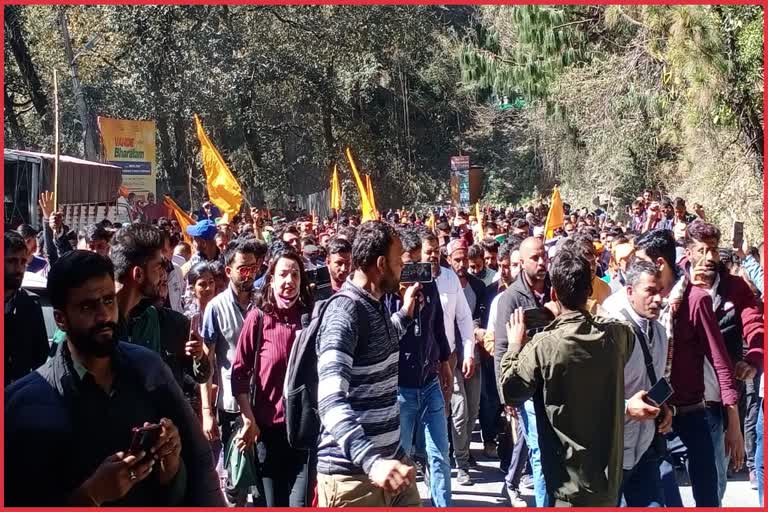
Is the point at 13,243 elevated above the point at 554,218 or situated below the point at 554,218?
below

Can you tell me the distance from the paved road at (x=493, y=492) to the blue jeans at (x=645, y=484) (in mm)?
1835

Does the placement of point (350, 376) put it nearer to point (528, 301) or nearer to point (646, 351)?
point (646, 351)

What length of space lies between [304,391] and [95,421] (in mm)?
1461

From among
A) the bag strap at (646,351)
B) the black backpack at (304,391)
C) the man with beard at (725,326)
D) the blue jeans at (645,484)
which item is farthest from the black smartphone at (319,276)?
the man with beard at (725,326)

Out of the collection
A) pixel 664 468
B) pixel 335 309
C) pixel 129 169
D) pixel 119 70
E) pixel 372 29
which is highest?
pixel 372 29

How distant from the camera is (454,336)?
20.9ft

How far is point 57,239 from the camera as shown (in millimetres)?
9586

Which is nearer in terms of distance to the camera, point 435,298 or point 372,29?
point 435,298

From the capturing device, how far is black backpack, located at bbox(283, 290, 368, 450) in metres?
3.72

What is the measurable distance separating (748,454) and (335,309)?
4.31m

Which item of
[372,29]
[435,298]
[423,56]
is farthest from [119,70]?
[435,298]

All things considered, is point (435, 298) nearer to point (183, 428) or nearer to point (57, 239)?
point (183, 428)

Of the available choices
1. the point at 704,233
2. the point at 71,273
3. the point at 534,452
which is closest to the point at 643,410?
the point at 534,452

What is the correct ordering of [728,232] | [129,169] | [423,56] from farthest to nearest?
[423,56] < [129,169] < [728,232]
